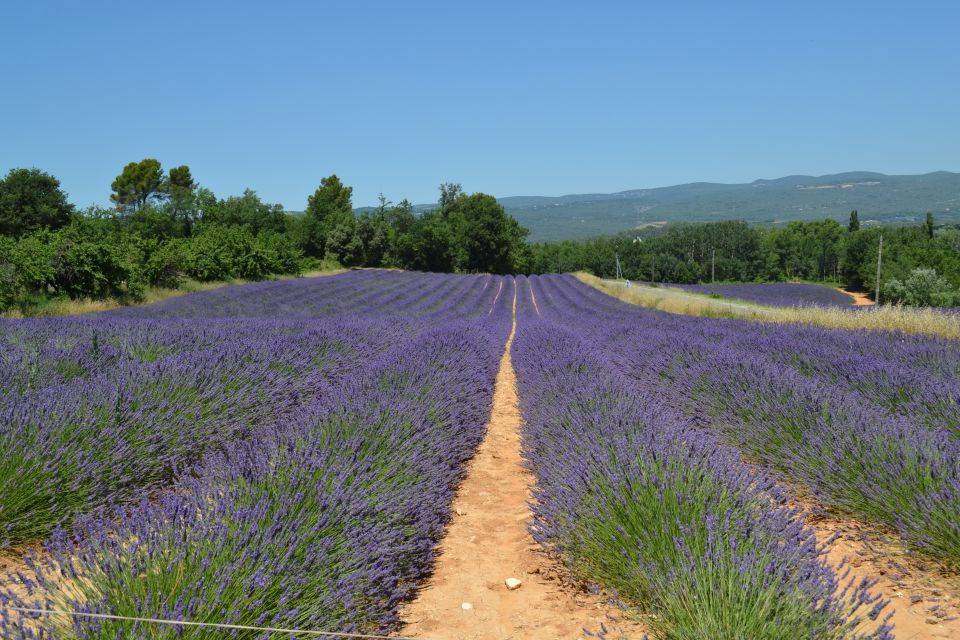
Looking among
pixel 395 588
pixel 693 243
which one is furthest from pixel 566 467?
pixel 693 243

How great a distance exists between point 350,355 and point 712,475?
5164 millimetres

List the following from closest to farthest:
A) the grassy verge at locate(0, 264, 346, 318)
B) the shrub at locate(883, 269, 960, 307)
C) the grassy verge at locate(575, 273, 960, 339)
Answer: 1. the grassy verge at locate(575, 273, 960, 339)
2. the grassy verge at locate(0, 264, 346, 318)
3. the shrub at locate(883, 269, 960, 307)

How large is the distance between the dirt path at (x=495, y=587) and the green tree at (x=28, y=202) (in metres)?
34.5

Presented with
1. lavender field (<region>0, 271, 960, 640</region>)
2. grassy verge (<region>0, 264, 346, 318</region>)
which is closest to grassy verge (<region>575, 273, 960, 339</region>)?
lavender field (<region>0, 271, 960, 640</region>)

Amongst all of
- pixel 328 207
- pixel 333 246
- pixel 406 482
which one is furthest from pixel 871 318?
pixel 328 207

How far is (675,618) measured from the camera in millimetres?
1842

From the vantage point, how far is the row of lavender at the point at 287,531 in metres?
1.56

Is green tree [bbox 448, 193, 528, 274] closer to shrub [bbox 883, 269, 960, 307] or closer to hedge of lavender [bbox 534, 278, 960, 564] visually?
shrub [bbox 883, 269, 960, 307]

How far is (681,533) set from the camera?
2.17 metres

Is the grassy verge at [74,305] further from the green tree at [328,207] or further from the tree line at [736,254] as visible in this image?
the tree line at [736,254]

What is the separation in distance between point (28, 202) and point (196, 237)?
12566 mm

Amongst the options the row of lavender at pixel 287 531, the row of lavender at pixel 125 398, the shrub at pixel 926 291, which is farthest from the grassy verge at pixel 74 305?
the shrub at pixel 926 291

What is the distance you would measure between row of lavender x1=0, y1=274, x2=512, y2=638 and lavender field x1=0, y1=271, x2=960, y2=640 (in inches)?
0.5

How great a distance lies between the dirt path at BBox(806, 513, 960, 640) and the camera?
2100mm
